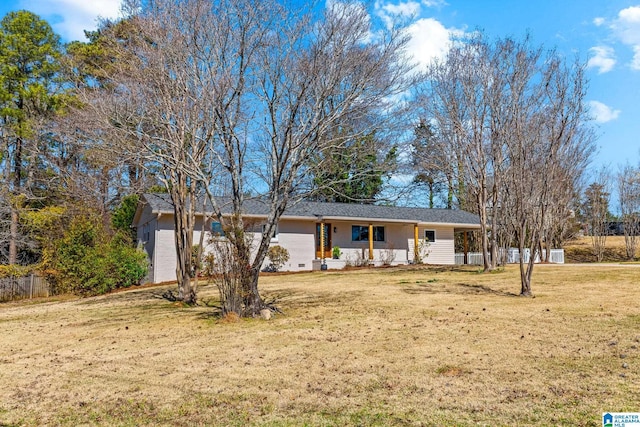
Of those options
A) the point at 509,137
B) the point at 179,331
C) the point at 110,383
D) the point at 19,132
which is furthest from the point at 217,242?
the point at 19,132

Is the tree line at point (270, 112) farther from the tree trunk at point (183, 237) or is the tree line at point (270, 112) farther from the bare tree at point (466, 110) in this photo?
the bare tree at point (466, 110)

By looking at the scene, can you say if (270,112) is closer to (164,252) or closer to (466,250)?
(164,252)

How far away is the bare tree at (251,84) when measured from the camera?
29.2 ft

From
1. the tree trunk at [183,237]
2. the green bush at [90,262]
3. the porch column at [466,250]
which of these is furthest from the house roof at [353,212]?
the tree trunk at [183,237]

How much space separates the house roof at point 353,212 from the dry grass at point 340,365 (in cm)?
1068

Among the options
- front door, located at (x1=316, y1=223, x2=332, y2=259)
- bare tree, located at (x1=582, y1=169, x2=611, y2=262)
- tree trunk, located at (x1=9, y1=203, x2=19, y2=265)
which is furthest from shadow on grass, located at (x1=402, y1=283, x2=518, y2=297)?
bare tree, located at (x1=582, y1=169, x2=611, y2=262)

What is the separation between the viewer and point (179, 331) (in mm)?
8102

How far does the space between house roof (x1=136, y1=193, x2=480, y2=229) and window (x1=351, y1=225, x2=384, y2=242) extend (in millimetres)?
793

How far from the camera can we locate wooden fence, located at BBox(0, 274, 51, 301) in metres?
19.8

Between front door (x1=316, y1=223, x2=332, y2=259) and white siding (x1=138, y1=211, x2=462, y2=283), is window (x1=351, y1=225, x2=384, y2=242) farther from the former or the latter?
front door (x1=316, y1=223, x2=332, y2=259)

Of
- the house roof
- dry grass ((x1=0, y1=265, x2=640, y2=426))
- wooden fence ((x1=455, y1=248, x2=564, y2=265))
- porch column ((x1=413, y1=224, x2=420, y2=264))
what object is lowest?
dry grass ((x1=0, y1=265, x2=640, y2=426))

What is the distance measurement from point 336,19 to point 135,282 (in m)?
15.4

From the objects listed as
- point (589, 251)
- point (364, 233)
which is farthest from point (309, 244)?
point (589, 251)

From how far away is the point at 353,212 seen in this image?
24.2 meters
